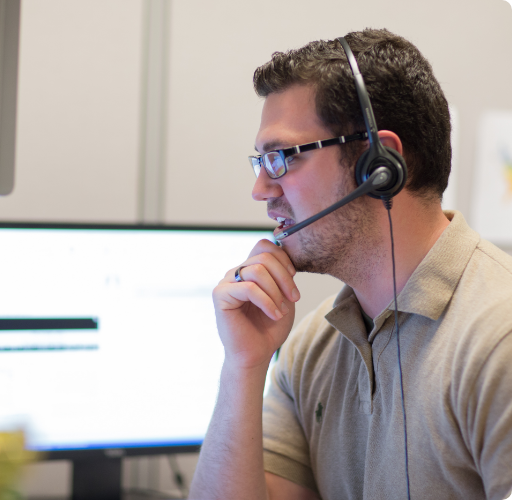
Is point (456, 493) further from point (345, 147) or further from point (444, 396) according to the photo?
point (345, 147)

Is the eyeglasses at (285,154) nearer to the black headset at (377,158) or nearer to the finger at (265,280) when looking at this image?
the black headset at (377,158)

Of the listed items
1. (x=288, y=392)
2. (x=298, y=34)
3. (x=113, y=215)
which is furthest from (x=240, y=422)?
(x=298, y=34)

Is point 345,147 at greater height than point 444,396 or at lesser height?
greater

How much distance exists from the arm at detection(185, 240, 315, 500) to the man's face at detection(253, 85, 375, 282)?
0.24 ft

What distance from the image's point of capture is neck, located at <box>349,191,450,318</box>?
82 cm

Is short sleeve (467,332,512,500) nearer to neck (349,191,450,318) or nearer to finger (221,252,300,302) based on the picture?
neck (349,191,450,318)

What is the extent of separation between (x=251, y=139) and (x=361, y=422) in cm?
78

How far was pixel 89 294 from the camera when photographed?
1.01 metres

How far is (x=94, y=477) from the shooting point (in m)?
1.03

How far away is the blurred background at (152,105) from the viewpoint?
118 centimetres

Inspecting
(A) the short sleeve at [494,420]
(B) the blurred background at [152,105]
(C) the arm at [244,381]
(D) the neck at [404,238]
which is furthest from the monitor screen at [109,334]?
(A) the short sleeve at [494,420]

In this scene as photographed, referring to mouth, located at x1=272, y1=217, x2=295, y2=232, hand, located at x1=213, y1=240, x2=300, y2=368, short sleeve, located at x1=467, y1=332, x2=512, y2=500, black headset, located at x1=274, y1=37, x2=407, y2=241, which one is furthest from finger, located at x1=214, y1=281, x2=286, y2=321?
short sleeve, located at x1=467, y1=332, x2=512, y2=500

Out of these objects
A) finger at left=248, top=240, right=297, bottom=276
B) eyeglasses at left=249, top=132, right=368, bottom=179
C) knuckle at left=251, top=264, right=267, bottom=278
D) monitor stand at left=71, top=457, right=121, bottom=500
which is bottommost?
monitor stand at left=71, top=457, right=121, bottom=500

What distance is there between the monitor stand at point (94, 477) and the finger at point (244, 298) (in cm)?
41
